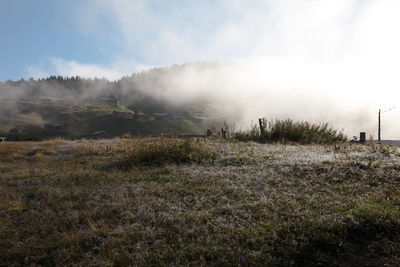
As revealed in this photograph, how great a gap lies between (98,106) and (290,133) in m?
128

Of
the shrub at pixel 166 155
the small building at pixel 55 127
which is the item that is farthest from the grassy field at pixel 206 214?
the small building at pixel 55 127

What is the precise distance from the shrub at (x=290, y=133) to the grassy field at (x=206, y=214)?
625 cm

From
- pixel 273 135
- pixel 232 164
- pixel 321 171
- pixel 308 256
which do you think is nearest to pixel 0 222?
pixel 308 256

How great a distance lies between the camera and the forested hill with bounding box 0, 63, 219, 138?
97.1 m

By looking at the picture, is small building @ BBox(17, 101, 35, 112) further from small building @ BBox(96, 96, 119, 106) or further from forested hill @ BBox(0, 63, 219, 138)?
small building @ BBox(96, 96, 119, 106)

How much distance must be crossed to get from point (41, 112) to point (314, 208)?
12571 cm

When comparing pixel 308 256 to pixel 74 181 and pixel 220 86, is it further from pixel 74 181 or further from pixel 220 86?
pixel 220 86

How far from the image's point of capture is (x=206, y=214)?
4.17 metres

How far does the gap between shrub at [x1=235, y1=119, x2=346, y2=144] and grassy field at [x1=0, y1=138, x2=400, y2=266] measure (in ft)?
20.5

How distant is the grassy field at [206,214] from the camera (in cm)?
313

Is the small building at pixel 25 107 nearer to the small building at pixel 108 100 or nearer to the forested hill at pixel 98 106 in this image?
the forested hill at pixel 98 106

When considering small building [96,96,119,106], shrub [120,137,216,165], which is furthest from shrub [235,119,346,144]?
small building [96,96,119,106]

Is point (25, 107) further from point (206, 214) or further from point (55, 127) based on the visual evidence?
point (206, 214)

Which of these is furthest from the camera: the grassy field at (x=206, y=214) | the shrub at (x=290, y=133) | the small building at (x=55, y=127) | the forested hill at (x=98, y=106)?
the forested hill at (x=98, y=106)
